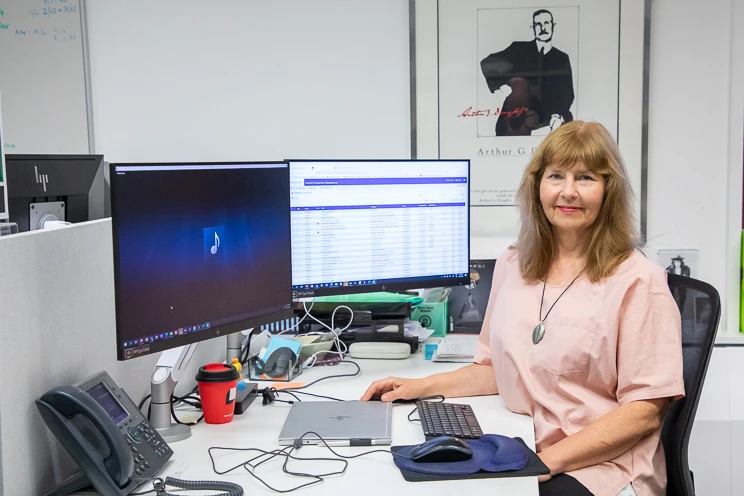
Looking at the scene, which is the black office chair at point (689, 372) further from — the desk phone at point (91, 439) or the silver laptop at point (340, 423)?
the desk phone at point (91, 439)

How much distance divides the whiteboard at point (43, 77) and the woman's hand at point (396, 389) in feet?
6.47

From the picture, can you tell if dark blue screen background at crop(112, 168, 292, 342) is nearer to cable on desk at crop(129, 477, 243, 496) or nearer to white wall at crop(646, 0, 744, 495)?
cable on desk at crop(129, 477, 243, 496)

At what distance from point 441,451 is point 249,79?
209 cm

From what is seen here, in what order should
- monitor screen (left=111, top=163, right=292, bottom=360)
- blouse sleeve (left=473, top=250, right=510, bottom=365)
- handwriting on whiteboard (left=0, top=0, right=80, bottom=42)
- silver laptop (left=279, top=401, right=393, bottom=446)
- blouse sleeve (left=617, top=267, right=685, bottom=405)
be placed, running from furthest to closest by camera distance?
handwriting on whiteboard (left=0, top=0, right=80, bottom=42) → blouse sleeve (left=473, top=250, right=510, bottom=365) → blouse sleeve (left=617, top=267, right=685, bottom=405) → silver laptop (left=279, top=401, right=393, bottom=446) → monitor screen (left=111, top=163, right=292, bottom=360)

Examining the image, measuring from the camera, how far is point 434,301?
2.60m

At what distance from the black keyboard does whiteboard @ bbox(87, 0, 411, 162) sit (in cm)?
150

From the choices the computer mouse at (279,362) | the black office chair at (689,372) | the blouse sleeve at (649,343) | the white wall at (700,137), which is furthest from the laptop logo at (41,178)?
the white wall at (700,137)

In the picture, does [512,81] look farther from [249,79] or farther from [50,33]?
[50,33]

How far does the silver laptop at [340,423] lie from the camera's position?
1530 mm

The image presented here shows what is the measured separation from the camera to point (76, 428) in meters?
1.23

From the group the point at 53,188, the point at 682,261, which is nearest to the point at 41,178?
the point at 53,188

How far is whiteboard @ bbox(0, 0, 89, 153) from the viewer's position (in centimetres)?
314
